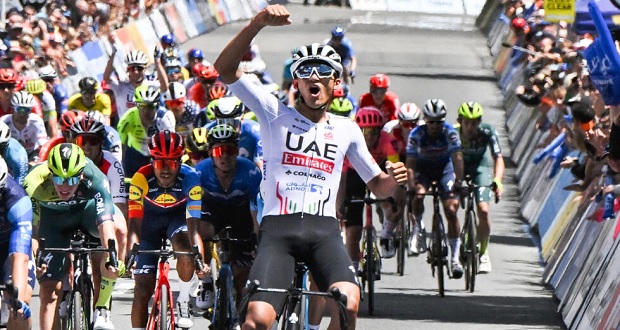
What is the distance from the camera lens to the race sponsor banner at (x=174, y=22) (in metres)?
43.8

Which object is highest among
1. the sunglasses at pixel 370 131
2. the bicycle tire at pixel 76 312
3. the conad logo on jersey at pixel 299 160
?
the conad logo on jersey at pixel 299 160

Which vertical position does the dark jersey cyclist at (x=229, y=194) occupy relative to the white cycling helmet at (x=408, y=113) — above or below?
above

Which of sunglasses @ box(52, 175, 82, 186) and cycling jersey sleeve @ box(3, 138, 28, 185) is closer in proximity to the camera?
sunglasses @ box(52, 175, 82, 186)

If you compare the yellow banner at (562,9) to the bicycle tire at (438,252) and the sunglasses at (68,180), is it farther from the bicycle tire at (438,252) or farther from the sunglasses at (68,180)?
the sunglasses at (68,180)

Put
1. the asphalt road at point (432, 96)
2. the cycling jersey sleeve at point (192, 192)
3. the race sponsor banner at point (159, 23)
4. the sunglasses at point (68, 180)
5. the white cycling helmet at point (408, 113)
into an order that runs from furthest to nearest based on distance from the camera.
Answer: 1. the race sponsor banner at point (159, 23)
2. the white cycling helmet at point (408, 113)
3. the asphalt road at point (432, 96)
4. the cycling jersey sleeve at point (192, 192)
5. the sunglasses at point (68, 180)

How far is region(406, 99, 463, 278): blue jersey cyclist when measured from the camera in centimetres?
1788

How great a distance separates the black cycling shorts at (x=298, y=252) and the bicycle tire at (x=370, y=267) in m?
5.74

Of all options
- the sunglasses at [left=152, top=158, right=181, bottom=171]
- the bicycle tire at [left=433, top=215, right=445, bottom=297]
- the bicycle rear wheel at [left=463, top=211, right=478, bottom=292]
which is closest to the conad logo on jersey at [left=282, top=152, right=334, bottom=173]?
the sunglasses at [left=152, top=158, right=181, bottom=171]

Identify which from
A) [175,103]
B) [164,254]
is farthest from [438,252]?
[164,254]

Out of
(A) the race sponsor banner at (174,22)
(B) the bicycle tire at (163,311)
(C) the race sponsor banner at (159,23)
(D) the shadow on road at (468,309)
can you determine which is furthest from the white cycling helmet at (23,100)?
(A) the race sponsor banner at (174,22)

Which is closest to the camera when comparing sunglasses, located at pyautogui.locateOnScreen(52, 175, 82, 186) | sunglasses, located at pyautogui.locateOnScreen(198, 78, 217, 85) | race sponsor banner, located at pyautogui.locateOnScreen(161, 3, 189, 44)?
sunglasses, located at pyautogui.locateOnScreen(52, 175, 82, 186)

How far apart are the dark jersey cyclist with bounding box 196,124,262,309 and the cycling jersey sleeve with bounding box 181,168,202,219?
49 cm

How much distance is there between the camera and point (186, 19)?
4719 cm

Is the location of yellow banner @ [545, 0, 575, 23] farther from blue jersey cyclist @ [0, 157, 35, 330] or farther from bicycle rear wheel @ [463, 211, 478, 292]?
blue jersey cyclist @ [0, 157, 35, 330]
